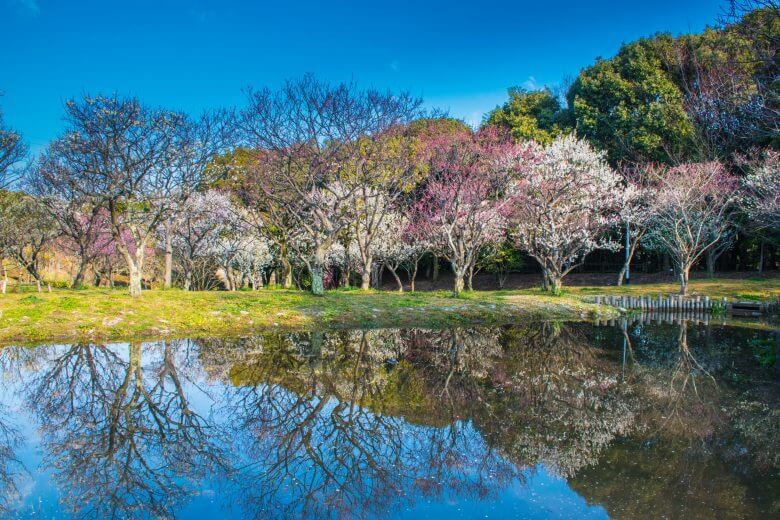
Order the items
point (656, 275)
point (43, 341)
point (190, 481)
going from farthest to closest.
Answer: point (656, 275) < point (43, 341) < point (190, 481)

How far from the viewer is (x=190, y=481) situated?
6.02 m

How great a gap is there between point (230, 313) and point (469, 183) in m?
13.7

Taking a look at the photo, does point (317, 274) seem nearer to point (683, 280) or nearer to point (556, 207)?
point (556, 207)

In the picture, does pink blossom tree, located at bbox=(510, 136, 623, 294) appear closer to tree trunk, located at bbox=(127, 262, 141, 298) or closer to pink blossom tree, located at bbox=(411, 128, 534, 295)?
pink blossom tree, located at bbox=(411, 128, 534, 295)

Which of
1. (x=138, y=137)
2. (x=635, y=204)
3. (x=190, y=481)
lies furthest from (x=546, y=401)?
(x=635, y=204)

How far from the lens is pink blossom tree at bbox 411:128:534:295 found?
1003 inches

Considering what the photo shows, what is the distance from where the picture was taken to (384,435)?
23.9 ft

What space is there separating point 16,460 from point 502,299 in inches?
751

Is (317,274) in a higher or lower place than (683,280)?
lower

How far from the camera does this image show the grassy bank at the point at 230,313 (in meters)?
14.6

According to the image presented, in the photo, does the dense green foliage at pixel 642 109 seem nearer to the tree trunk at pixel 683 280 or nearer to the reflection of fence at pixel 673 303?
the tree trunk at pixel 683 280

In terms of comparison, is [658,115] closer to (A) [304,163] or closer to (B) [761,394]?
(A) [304,163]

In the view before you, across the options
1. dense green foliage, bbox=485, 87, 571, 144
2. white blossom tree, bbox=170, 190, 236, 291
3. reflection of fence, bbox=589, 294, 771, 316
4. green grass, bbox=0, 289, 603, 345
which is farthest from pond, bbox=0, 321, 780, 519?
dense green foliage, bbox=485, 87, 571, 144

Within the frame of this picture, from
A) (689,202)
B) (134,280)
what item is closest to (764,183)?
(689,202)
